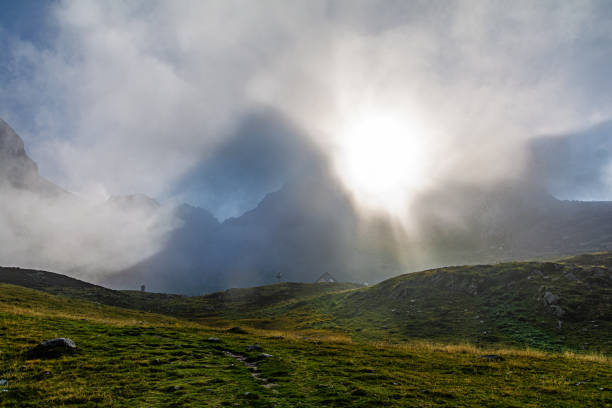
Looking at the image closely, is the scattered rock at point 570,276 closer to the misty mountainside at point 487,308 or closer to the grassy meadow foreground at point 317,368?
the misty mountainside at point 487,308

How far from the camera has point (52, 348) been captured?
2081cm

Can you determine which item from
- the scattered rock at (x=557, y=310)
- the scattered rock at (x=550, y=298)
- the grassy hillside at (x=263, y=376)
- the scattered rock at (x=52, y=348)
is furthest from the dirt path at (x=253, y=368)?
the scattered rock at (x=550, y=298)

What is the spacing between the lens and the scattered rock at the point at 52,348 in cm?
2022

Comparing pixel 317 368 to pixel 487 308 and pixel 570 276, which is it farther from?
pixel 570 276

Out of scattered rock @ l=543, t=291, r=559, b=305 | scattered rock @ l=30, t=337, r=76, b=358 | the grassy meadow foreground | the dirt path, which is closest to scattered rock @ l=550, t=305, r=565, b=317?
the grassy meadow foreground

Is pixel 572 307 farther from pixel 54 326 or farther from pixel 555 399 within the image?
pixel 54 326

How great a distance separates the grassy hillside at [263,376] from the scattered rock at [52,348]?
57cm

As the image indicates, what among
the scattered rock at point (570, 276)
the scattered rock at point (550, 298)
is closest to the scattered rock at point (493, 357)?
the scattered rock at point (550, 298)

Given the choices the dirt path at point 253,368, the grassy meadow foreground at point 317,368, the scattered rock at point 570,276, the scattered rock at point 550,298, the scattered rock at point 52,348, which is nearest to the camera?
the grassy meadow foreground at point 317,368

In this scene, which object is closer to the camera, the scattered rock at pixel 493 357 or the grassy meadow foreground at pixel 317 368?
the grassy meadow foreground at pixel 317 368

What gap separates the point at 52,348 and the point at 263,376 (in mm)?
16167

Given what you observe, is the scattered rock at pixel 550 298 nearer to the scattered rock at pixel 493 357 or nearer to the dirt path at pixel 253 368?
the scattered rock at pixel 493 357

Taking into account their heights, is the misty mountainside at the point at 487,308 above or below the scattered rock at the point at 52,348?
below

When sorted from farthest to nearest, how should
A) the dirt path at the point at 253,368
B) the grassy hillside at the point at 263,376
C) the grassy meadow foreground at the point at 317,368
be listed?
1. the dirt path at the point at 253,368
2. the grassy meadow foreground at the point at 317,368
3. the grassy hillside at the point at 263,376
